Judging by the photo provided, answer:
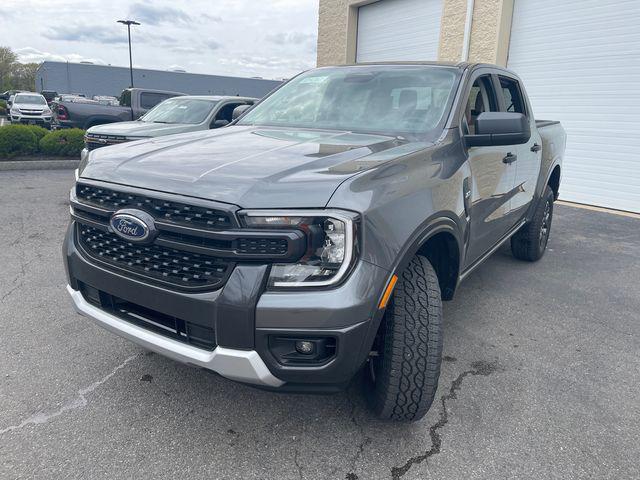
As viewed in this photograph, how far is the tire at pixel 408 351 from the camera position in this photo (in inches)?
86.0

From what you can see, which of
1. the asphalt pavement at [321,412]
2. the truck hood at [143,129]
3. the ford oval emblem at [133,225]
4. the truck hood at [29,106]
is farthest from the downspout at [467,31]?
the truck hood at [29,106]

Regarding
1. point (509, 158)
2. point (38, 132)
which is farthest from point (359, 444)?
point (38, 132)

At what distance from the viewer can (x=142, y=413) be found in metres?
2.48

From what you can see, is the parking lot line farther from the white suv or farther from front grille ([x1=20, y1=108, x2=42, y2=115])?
front grille ([x1=20, y1=108, x2=42, y2=115])

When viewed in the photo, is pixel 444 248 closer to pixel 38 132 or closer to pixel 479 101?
pixel 479 101

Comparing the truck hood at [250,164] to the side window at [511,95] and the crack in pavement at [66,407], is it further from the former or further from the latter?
the side window at [511,95]

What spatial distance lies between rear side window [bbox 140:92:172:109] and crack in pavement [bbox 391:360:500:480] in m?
12.3

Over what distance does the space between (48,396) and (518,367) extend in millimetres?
2659

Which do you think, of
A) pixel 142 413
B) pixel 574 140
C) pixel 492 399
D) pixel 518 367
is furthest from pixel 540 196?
pixel 574 140

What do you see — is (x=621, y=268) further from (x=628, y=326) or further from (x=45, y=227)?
(x=45, y=227)

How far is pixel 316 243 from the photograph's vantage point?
1891 mm

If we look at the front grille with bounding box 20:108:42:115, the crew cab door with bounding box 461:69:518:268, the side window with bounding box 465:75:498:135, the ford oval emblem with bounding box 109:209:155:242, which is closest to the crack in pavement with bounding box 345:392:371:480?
the crew cab door with bounding box 461:69:518:268

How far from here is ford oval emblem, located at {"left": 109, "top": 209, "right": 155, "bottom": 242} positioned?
203cm

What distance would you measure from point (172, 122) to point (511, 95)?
19.5 ft
